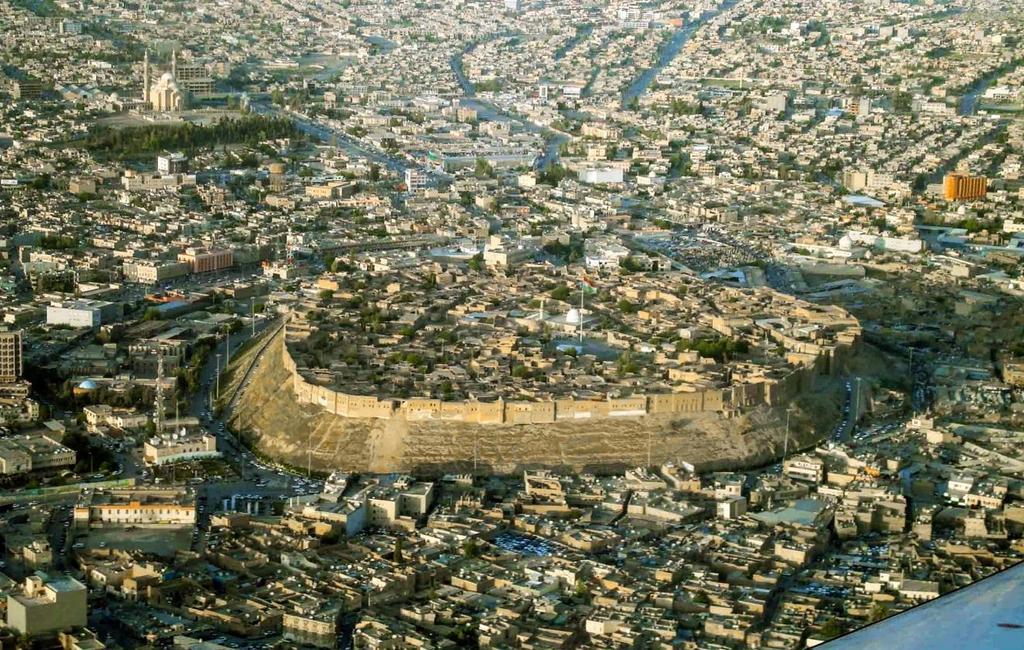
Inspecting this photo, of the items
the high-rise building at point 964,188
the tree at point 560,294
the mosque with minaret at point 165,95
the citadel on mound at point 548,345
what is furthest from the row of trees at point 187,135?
the tree at point 560,294

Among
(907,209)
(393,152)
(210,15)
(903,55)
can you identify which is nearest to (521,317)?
(907,209)

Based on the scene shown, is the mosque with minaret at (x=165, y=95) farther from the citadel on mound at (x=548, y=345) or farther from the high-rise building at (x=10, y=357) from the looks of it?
the high-rise building at (x=10, y=357)

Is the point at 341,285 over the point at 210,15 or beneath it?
beneath

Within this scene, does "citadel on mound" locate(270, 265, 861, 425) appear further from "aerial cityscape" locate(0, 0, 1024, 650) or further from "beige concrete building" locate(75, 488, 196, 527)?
"beige concrete building" locate(75, 488, 196, 527)

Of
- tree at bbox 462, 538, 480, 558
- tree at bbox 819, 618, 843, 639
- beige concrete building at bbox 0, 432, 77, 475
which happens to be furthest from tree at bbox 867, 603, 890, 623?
beige concrete building at bbox 0, 432, 77, 475

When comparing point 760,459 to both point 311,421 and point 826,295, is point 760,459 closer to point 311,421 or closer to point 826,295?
point 311,421
